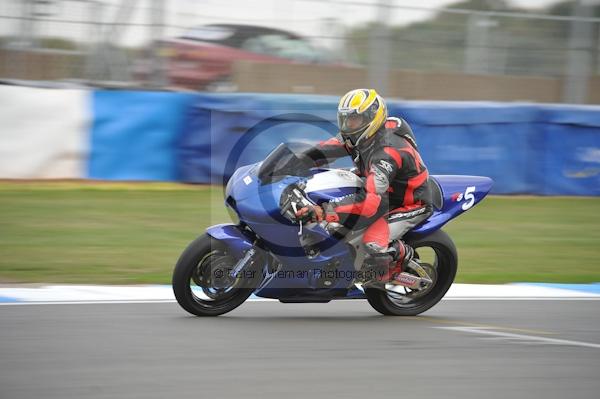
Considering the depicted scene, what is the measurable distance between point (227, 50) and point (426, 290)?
6964 millimetres

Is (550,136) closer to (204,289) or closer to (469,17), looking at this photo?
(469,17)

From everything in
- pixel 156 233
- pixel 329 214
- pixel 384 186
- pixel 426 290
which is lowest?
pixel 156 233

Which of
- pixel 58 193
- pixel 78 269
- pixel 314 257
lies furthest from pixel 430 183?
pixel 58 193

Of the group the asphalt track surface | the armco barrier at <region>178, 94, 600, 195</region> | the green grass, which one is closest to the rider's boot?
the asphalt track surface

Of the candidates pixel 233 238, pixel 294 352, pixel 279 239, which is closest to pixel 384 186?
pixel 279 239

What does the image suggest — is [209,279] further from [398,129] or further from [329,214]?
[398,129]

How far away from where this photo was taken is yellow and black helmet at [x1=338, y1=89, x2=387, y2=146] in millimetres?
5773

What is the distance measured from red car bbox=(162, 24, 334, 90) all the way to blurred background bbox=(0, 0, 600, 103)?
0.06 ft

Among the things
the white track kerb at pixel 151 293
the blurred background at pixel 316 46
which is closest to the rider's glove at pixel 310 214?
the white track kerb at pixel 151 293

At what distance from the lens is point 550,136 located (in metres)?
12.3

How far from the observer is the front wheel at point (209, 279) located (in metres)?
5.60

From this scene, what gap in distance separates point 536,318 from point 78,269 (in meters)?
4.01

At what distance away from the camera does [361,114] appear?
577 centimetres

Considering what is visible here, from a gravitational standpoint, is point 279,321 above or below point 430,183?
below
